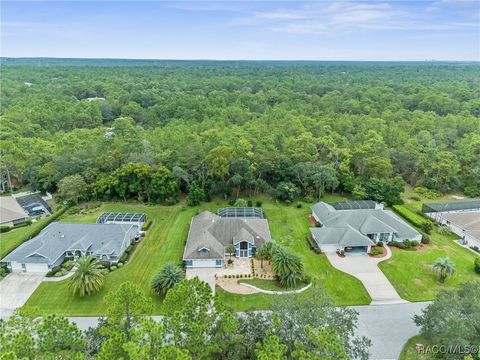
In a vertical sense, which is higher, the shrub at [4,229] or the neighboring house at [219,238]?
the neighboring house at [219,238]

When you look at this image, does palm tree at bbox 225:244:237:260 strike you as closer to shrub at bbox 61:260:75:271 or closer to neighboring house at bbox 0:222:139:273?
neighboring house at bbox 0:222:139:273

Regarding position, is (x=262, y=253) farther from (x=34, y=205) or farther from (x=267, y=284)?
(x=34, y=205)

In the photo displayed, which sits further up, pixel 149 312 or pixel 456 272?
pixel 149 312

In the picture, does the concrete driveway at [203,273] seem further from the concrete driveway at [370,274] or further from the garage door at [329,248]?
the concrete driveway at [370,274]

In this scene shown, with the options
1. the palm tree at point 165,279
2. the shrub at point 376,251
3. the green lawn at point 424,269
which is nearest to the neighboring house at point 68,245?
the palm tree at point 165,279

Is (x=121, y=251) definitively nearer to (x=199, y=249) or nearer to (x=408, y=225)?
(x=199, y=249)

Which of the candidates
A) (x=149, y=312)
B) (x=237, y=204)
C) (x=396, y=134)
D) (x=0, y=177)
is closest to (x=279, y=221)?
(x=237, y=204)
